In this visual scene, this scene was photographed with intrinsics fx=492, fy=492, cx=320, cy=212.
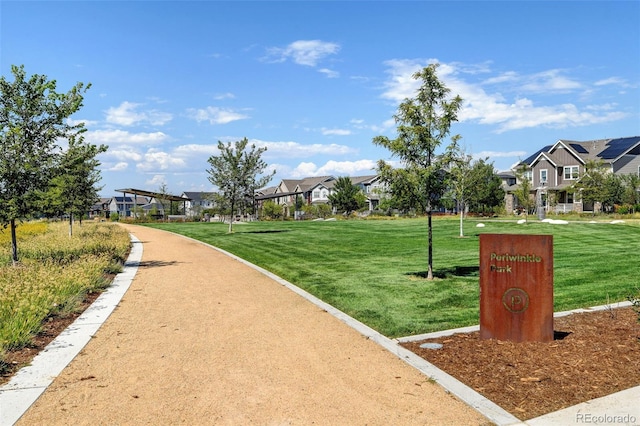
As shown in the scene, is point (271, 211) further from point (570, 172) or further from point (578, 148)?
point (578, 148)

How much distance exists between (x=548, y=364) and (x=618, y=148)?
59.1m

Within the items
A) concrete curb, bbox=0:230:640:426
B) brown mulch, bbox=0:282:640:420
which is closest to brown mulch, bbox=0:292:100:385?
brown mulch, bbox=0:282:640:420

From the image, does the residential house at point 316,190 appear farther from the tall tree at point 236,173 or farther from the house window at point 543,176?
the tall tree at point 236,173

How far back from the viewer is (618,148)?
55594 mm

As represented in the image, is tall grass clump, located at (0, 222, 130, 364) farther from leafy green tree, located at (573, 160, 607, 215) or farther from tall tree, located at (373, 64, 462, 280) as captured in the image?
leafy green tree, located at (573, 160, 607, 215)

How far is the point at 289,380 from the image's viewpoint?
231 inches

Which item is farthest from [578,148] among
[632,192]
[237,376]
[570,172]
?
[237,376]

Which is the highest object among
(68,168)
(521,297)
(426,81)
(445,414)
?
(426,81)

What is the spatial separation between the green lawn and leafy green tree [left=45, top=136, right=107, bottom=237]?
6639 mm

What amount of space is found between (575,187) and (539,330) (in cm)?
4712

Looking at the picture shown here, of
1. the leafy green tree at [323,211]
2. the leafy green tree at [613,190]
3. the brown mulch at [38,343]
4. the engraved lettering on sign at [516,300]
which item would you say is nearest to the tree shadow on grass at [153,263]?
the brown mulch at [38,343]

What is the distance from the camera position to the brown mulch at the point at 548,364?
5.18m

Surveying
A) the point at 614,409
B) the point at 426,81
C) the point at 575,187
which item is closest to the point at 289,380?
the point at 614,409

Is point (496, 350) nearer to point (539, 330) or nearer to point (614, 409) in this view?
point (539, 330)
